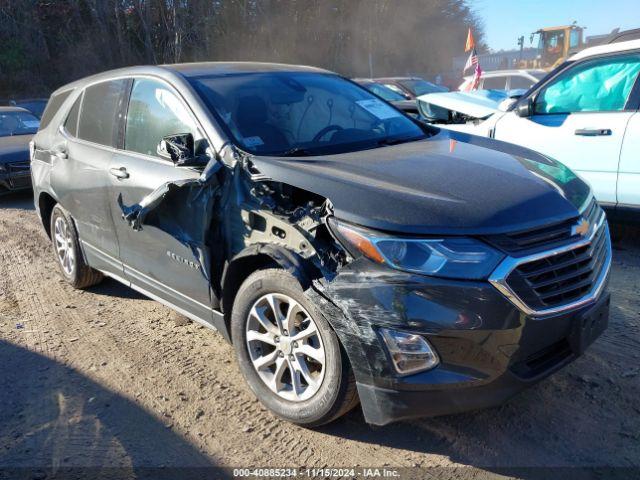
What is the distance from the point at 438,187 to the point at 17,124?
10351 mm

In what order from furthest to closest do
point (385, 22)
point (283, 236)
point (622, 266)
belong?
point (385, 22), point (622, 266), point (283, 236)

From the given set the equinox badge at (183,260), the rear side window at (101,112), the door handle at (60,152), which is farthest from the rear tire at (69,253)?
the equinox badge at (183,260)

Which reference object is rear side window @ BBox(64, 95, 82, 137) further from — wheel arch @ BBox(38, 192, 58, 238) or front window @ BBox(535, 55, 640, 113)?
front window @ BBox(535, 55, 640, 113)

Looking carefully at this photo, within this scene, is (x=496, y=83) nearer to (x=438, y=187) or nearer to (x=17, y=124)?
(x=17, y=124)

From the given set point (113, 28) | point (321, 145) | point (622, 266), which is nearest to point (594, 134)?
point (622, 266)

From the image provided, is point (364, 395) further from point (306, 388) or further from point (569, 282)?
point (569, 282)

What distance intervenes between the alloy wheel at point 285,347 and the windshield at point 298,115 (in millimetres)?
890

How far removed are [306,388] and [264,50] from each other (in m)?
30.3

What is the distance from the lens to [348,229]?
2.51 meters

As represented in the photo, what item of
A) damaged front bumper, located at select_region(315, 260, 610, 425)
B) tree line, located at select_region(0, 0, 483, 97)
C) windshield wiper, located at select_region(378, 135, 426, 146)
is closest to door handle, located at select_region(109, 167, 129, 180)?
windshield wiper, located at select_region(378, 135, 426, 146)

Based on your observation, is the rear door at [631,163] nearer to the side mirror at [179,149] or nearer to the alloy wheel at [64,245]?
the side mirror at [179,149]

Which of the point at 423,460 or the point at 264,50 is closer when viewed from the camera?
the point at 423,460

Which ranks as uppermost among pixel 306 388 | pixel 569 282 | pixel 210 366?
pixel 569 282

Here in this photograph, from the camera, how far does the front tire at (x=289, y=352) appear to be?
2.59 m
